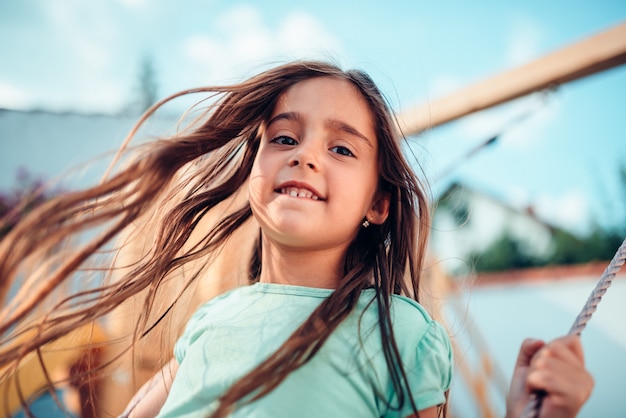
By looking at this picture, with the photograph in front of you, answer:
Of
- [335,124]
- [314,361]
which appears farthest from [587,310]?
[335,124]

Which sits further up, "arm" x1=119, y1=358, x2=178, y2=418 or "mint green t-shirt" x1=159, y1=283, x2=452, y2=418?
"mint green t-shirt" x1=159, y1=283, x2=452, y2=418

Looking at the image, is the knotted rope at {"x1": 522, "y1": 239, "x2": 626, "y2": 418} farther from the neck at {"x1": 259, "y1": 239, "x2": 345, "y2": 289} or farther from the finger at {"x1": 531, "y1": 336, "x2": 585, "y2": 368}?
the neck at {"x1": 259, "y1": 239, "x2": 345, "y2": 289}

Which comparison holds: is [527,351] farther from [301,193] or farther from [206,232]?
[206,232]

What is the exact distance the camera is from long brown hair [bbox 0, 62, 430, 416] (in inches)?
38.2

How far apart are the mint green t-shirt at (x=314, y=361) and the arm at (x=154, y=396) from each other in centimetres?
12

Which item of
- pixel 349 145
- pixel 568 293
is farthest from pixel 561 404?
pixel 568 293

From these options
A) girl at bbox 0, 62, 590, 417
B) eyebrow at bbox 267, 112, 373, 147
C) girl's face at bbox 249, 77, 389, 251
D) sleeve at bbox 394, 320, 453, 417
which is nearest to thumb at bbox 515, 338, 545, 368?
girl at bbox 0, 62, 590, 417

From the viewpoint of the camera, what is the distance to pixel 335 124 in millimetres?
1129

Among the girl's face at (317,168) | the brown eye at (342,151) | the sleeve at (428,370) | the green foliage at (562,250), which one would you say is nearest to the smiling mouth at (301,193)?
the girl's face at (317,168)

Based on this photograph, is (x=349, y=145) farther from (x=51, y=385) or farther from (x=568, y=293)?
(x=568, y=293)

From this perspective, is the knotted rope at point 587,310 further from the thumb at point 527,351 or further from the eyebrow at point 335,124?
the eyebrow at point 335,124

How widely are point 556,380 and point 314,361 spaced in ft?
1.21

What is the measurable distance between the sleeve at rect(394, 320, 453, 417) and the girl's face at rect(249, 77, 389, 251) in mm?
265

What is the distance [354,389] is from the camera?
957mm
